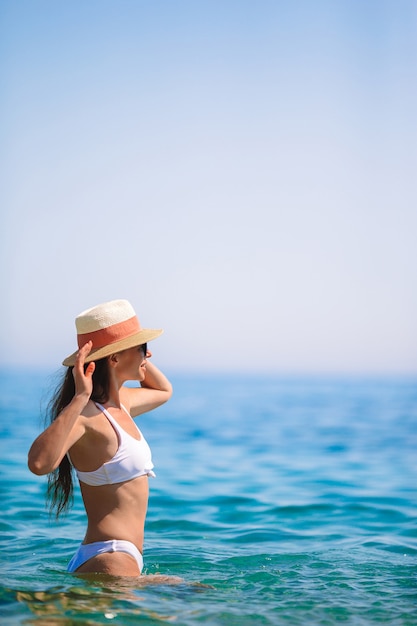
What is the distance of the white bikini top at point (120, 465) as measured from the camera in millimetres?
4145

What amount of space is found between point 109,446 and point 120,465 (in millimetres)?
114

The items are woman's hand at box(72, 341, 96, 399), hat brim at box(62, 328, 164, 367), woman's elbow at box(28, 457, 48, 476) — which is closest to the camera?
woman's elbow at box(28, 457, 48, 476)

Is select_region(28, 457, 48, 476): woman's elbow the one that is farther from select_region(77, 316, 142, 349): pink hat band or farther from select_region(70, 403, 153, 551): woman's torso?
select_region(77, 316, 142, 349): pink hat band

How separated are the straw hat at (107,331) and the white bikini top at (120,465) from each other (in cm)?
29

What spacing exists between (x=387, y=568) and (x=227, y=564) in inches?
41.0

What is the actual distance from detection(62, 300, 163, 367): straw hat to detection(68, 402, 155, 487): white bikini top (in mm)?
295

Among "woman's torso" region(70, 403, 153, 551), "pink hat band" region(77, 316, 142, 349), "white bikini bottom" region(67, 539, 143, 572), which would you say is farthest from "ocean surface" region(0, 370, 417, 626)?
"pink hat band" region(77, 316, 142, 349)

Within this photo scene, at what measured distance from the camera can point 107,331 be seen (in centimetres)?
421

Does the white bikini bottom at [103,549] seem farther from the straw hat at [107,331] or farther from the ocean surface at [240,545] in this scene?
the straw hat at [107,331]

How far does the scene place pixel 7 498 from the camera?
8.55 meters

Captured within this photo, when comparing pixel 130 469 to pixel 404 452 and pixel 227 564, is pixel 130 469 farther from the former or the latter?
pixel 404 452

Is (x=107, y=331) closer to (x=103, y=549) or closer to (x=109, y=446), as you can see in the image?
(x=109, y=446)

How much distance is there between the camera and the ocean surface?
412 cm

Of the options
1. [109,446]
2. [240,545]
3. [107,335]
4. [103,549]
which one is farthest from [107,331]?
[240,545]
